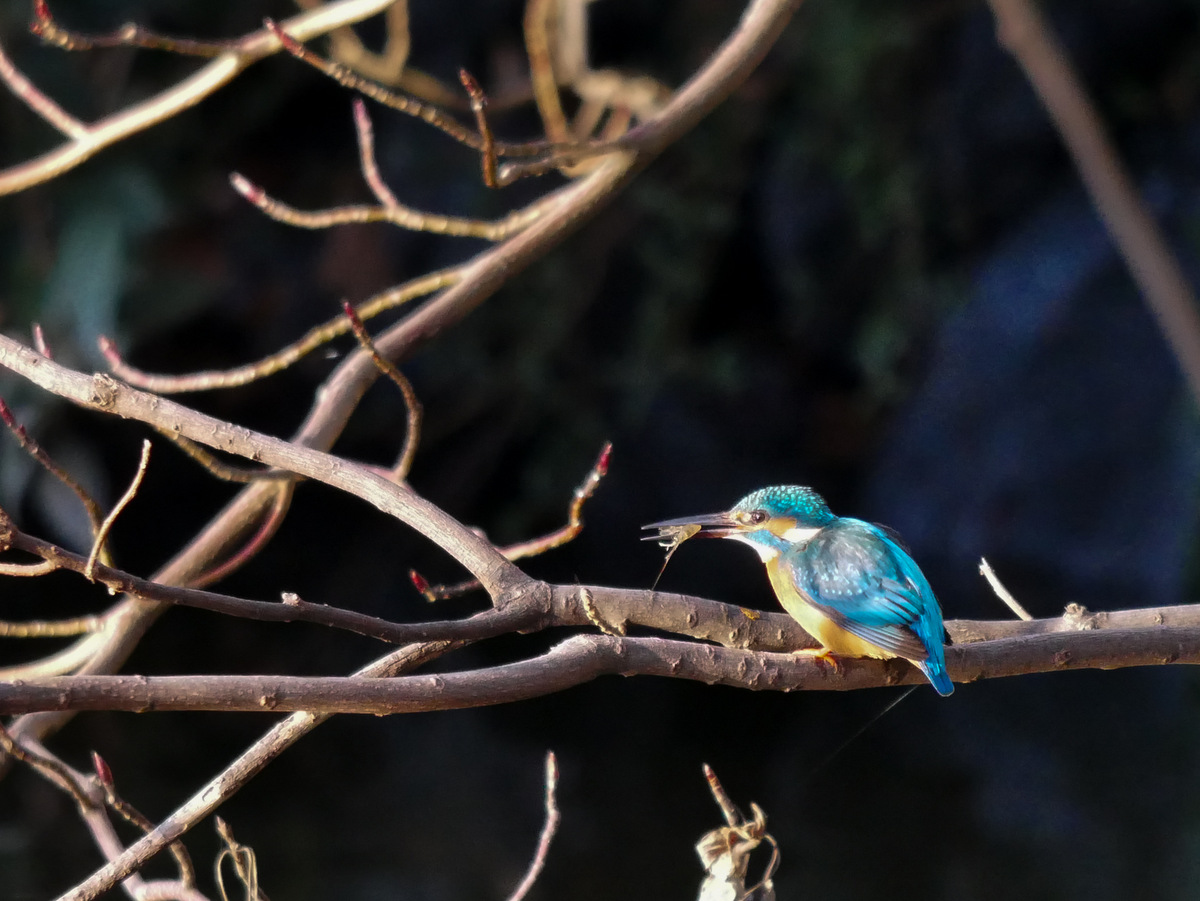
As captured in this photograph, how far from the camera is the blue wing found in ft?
4.17

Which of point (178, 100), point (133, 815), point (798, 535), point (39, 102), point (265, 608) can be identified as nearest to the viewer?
point (265, 608)

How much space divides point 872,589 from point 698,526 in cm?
23

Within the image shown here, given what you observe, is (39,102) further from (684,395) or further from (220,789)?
(684,395)

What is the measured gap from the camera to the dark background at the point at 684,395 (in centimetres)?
383

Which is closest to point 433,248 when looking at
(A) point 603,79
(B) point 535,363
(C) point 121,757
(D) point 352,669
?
(B) point 535,363

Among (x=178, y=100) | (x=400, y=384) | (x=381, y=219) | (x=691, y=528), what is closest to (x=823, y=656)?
(x=691, y=528)

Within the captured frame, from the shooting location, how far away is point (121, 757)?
4.16m

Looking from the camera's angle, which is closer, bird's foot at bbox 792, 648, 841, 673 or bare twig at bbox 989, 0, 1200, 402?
bare twig at bbox 989, 0, 1200, 402

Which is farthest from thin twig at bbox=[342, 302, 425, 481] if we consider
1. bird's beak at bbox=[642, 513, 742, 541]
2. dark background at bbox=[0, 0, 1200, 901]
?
dark background at bbox=[0, 0, 1200, 901]

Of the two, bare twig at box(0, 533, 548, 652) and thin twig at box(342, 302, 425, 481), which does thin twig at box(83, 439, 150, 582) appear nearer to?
bare twig at box(0, 533, 548, 652)

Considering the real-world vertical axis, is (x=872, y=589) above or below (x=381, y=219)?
below

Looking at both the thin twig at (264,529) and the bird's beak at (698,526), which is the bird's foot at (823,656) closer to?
the bird's beak at (698,526)

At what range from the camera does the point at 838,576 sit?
1435 millimetres

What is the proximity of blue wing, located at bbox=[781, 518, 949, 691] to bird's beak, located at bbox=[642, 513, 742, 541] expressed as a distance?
0.10m
